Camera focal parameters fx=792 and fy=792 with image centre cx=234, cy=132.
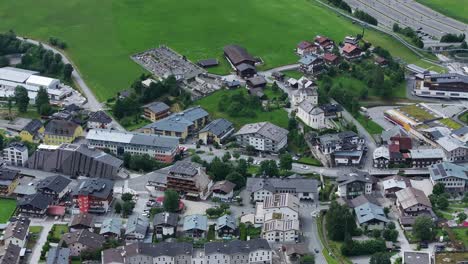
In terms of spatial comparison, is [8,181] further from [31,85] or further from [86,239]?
[31,85]

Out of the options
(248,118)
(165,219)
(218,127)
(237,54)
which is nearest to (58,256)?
(165,219)

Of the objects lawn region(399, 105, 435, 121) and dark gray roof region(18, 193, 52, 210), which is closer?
dark gray roof region(18, 193, 52, 210)

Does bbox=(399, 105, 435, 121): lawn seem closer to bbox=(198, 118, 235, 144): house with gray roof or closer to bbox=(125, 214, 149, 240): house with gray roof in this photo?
bbox=(198, 118, 235, 144): house with gray roof

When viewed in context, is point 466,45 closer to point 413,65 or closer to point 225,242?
point 413,65

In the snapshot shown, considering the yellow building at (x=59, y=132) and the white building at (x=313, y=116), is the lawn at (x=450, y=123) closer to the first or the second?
the white building at (x=313, y=116)

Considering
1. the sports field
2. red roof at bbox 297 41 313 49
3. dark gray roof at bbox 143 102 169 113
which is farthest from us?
red roof at bbox 297 41 313 49

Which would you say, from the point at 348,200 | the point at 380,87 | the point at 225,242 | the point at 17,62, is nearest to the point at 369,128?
the point at 380,87

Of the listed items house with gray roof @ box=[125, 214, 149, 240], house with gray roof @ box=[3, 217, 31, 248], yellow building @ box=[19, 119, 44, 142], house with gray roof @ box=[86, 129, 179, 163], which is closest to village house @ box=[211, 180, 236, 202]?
house with gray roof @ box=[125, 214, 149, 240]
